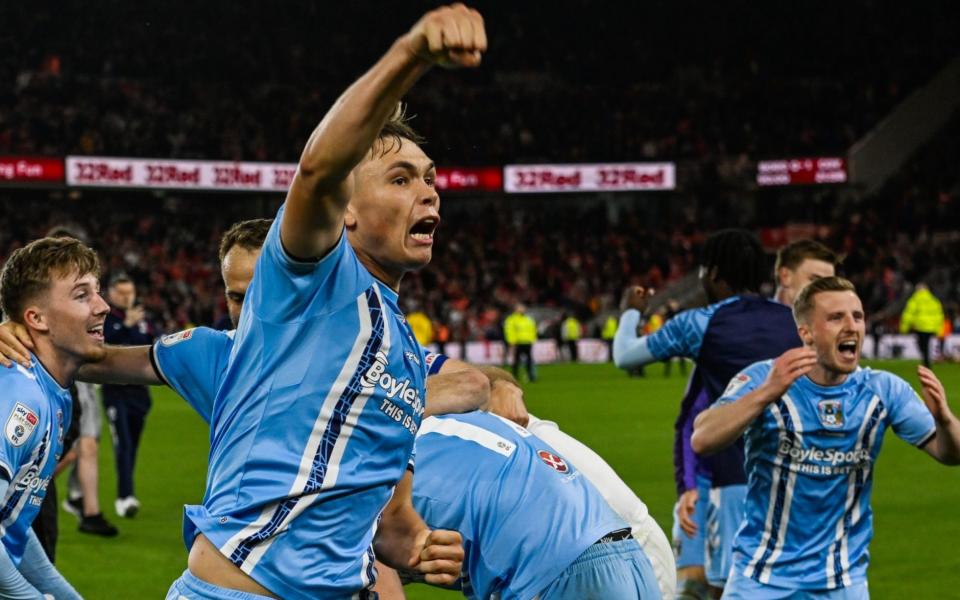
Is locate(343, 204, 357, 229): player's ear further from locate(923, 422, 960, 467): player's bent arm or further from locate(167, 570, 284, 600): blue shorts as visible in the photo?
locate(923, 422, 960, 467): player's bent arm

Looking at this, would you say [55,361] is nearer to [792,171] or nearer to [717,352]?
[717,352]

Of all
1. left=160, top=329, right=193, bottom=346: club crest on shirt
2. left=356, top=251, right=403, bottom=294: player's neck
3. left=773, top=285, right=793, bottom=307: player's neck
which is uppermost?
left=356, top=251, right=403, bottom=294: player's neck

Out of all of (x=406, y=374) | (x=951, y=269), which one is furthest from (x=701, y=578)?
(x=951, y=269)

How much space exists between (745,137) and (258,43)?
63.9 feet

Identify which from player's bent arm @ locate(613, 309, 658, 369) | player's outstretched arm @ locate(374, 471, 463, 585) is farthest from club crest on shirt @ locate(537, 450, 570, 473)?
Answer: player's bent arm @ locate(613, 309, 658, 369)

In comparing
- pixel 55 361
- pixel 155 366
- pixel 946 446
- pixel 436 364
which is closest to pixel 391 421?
pixel 436 364

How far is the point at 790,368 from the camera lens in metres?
4.22

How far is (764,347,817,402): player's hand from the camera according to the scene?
4207 mm

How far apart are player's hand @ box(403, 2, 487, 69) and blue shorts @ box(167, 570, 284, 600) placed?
1.23 m

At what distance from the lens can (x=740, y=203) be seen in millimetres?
45031

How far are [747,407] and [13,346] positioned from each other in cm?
259

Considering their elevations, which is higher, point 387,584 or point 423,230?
point 423,230

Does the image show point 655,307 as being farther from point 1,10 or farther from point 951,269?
point 1,10

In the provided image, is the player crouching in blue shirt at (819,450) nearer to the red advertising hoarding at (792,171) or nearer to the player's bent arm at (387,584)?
the player's bent arm at (387,584)
